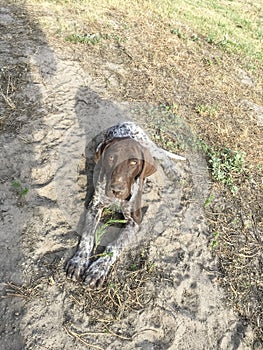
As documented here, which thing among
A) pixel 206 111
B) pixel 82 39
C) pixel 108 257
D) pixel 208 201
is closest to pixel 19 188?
pixel 108 257

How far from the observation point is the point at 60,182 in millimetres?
3551

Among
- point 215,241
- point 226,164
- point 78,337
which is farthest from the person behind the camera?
point 226,164

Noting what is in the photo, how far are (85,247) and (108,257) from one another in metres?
0.23

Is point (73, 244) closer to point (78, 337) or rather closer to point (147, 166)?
point (78, 337)

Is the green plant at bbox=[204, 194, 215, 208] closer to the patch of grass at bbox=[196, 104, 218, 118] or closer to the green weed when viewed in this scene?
the green weed

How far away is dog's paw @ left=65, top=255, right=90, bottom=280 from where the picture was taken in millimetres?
2770

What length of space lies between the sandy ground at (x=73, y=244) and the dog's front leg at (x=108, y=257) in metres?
0.14

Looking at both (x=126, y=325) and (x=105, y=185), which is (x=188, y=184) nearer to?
(x=105, y=185)

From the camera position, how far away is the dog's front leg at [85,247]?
279 cm

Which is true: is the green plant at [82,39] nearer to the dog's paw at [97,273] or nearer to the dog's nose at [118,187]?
the dog's nose at [118,187]

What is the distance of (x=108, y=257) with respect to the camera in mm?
2924

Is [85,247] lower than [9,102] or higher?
higher

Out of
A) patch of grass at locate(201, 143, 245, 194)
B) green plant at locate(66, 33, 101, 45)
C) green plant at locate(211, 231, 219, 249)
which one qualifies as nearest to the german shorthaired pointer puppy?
green plant at locate(211, 231, 219, 249)

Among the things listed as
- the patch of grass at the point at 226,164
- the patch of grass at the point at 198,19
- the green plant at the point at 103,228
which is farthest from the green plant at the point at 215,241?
the patch of grass at the point at 198,19
